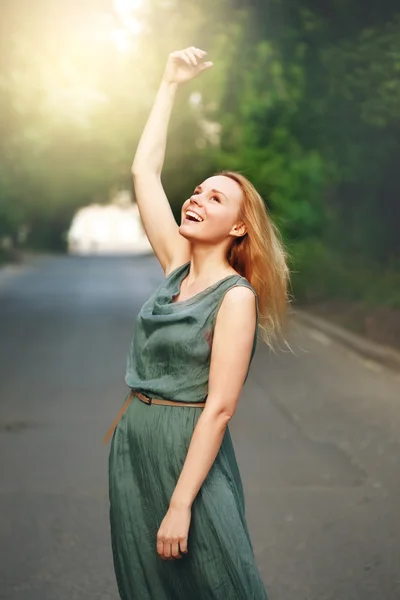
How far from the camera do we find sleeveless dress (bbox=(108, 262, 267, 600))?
112 inches

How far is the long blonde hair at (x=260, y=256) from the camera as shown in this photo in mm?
2947

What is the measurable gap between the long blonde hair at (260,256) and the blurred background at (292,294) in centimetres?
47

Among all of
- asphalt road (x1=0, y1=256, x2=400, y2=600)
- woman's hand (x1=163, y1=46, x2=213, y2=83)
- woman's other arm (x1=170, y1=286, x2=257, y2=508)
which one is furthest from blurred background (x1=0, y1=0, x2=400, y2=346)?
woman's other arm (x1=170, y1=286, x2=257, y2=508)

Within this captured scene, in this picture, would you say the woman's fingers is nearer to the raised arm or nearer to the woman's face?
the raised arm

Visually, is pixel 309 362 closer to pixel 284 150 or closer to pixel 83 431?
pixel 83 431

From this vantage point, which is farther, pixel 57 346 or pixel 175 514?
pixel 57 346

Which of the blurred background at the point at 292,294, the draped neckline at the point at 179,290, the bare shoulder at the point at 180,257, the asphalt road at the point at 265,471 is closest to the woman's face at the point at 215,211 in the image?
the draped neckline at the point at 179,290

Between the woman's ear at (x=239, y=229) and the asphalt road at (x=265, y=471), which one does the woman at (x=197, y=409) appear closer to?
the woman's ear at (x=239, y=229)

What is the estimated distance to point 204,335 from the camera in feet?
9.24

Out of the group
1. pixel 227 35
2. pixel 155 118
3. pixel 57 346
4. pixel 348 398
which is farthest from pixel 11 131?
pixel 155 118

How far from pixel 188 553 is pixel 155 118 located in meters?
1.30

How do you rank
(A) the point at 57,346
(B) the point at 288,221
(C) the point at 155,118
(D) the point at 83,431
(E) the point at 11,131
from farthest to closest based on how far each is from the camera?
(E) the point at 11,131 → (B) the point at 288,221 → (A) the point at 57,346 → (D) the point at 83,431 → (C) the point at 155,118

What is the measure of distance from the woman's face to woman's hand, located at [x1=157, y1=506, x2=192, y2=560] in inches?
28.5

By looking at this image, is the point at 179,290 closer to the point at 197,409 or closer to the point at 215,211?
the point at 215,211
